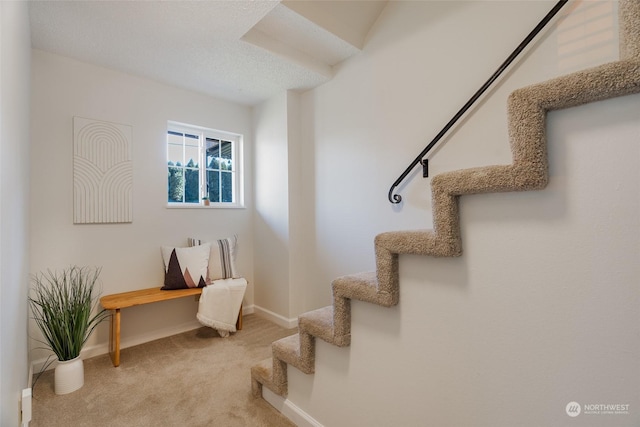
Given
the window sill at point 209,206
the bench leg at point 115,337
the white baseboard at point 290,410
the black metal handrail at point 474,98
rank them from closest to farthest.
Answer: the black metal handrail at point 474,98, the white baseboard at point 290,410, the bench leg at point 115,337, the window sill at point 209,206

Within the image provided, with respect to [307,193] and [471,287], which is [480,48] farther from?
[307,193]

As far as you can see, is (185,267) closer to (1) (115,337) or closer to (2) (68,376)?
A: (1) (115,337)

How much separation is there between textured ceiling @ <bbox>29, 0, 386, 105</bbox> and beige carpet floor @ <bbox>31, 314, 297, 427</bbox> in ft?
8.05

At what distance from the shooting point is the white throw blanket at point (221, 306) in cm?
251

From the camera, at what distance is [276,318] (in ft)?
9.85

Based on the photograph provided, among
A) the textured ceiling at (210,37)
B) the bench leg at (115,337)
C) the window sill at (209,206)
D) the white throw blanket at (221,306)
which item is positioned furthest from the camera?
the window sill at (209,206)

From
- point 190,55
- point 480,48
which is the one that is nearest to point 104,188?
point 190,55

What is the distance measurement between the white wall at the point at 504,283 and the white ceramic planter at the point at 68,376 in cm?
150

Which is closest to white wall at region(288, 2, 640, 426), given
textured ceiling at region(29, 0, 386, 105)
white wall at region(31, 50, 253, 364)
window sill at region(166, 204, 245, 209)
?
textured ceiling at region(29, 0, 386, 105)

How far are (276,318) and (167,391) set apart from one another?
131 centimetres

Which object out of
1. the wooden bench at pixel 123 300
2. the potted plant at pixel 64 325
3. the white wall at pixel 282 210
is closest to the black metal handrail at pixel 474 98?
the white wall at pixel 282 210

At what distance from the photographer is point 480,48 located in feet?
5.51

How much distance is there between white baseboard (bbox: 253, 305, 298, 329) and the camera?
2.86 m

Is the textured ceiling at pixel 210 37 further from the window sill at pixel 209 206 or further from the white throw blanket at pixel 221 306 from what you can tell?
the white throw blanket at pixel 221 306
